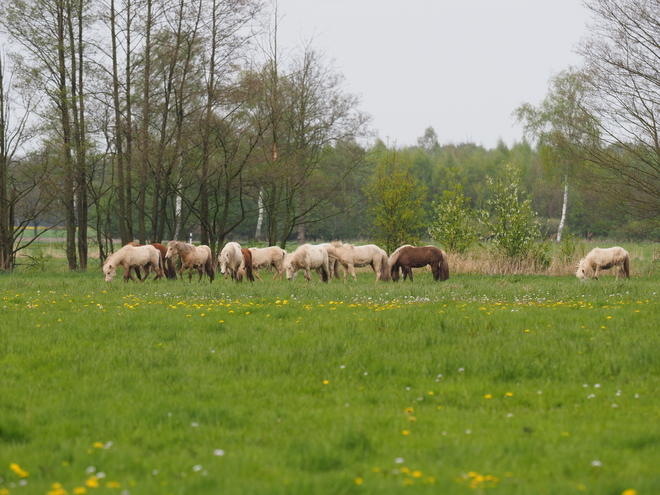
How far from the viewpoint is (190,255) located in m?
24.5

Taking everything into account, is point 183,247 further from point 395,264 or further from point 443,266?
point 443,266

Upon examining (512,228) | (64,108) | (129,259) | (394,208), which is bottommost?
(129,259)

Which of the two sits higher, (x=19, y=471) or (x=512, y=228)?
(x=512, y=228)

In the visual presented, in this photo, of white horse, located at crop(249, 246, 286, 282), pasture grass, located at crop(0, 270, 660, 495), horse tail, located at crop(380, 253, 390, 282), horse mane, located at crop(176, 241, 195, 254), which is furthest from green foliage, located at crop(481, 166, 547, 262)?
pasture grass, located at crop(0, 270, 660, 495)

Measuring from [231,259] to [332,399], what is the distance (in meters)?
17.3

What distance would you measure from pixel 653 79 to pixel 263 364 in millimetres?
21545

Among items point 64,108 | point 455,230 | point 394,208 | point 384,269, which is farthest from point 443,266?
point 64,108

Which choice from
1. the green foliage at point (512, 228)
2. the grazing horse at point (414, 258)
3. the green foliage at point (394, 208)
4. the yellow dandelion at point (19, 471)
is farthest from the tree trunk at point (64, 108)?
the yellow dandelion at point (19, 471)

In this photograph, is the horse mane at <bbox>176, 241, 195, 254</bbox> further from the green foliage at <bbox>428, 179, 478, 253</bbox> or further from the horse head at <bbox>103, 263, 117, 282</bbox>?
the green foliage at <bbox>428, 179, 478, 253</bbox>

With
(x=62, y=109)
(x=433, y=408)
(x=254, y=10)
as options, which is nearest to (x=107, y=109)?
(x=62, y=109)

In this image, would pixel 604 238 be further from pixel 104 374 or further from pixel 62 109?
pixel 104 374

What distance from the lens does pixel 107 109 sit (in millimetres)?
33312

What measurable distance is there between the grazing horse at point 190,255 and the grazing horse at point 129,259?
0.63 meters

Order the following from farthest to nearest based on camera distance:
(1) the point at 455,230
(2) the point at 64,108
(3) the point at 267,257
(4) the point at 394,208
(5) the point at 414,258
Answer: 1. (4) the point at 394,208
2. (1) the point at 455,230
3. (2) the point at 64,108
4. (3) the point at 267,257
5. (5) the point at 414,258
